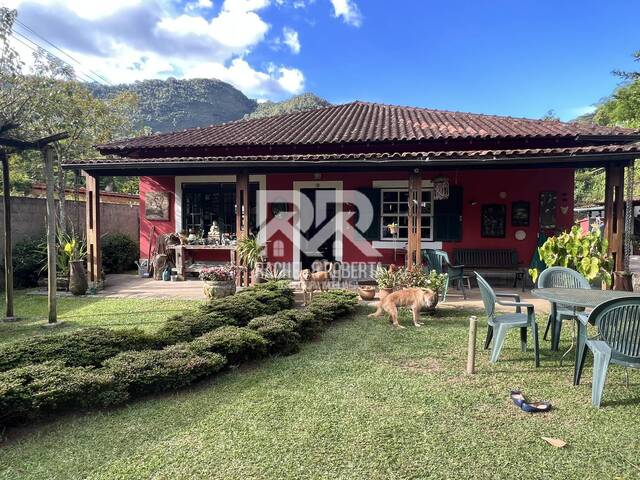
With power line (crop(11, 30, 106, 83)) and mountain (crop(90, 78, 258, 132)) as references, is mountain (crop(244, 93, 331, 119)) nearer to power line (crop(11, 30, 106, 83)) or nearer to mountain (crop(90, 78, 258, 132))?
mountain (crop(90, 78, 258, 132))

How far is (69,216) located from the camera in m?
10.8

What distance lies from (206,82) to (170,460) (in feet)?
161

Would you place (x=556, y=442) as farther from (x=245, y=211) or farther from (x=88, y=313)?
(x=88, y=313)

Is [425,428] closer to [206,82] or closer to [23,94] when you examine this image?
[23,94]

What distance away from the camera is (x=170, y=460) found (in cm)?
227

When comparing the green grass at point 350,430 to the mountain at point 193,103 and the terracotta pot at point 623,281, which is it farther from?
the mountain at point 193,103

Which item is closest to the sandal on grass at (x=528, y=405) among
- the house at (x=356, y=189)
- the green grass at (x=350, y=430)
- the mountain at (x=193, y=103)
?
the green grass at (x=350, y=430)

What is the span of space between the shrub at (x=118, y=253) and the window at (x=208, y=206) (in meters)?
2.19

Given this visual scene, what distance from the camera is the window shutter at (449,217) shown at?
348 inches

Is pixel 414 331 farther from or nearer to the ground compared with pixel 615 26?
nearer to the ground

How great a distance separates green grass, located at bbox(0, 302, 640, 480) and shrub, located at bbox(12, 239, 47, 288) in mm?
6987

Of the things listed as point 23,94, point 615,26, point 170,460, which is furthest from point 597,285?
point 23,94

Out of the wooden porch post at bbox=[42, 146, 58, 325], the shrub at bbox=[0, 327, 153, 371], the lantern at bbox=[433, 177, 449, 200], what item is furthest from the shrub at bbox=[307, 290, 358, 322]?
the wooden porch post at bbox=[42, 146, 58, 325]

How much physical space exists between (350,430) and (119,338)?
2.54 meters
